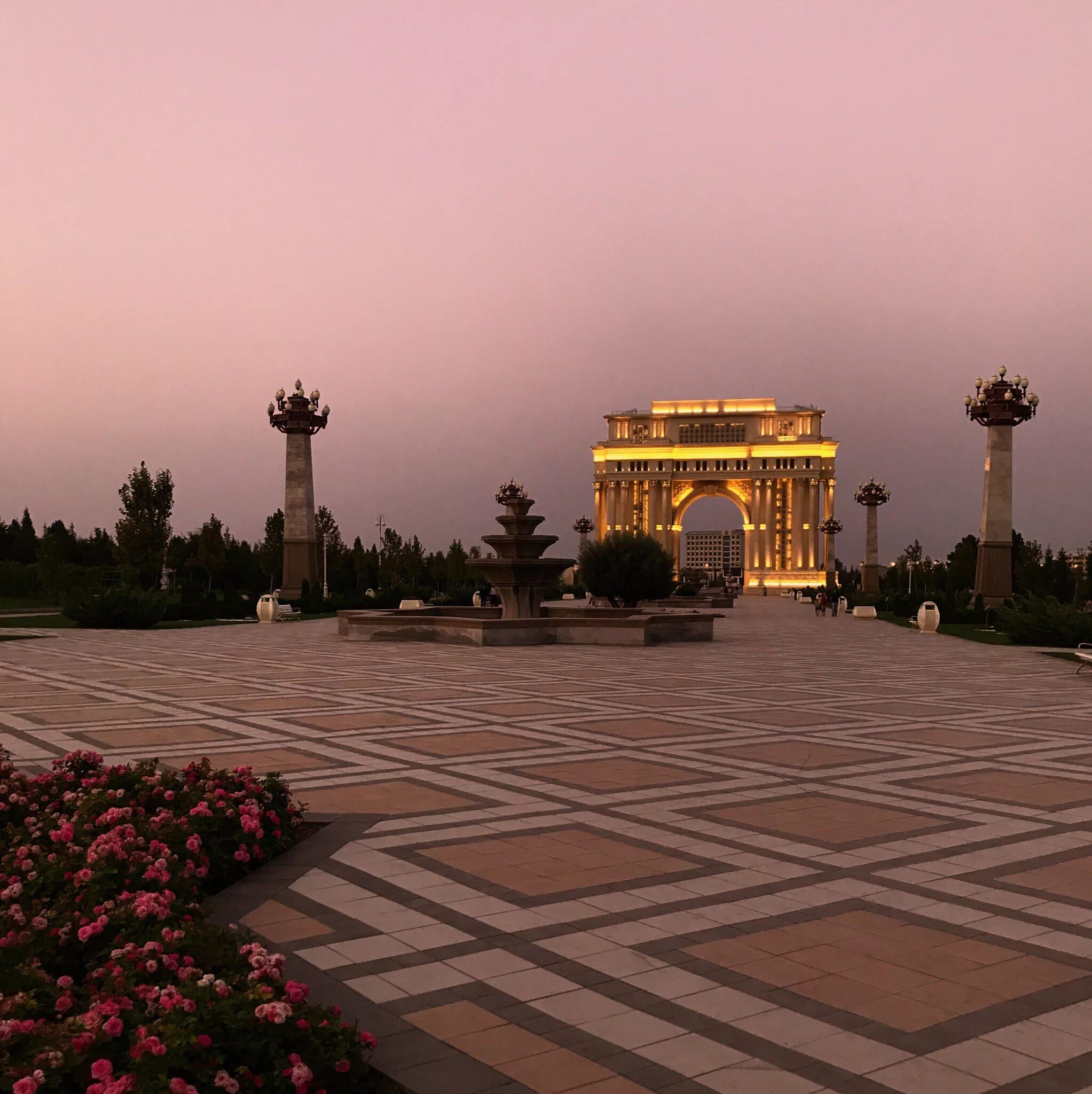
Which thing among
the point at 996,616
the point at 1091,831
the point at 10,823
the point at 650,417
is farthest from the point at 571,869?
the point at 650,417

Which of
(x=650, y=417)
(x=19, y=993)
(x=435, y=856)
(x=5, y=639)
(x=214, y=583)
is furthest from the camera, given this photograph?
(x=650, y=417)

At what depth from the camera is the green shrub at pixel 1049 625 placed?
2292cm

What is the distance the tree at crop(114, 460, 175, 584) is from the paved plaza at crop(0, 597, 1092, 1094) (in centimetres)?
2887

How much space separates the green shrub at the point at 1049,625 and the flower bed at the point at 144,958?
2118 cm

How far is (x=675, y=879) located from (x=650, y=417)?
110 meters

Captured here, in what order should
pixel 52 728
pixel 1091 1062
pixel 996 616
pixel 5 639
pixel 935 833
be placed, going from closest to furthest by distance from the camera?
1. pixel 1091 1062
2. pixel 935 833
3. pixel 52 728
4. pixel 5 639
5. pixel 996 616

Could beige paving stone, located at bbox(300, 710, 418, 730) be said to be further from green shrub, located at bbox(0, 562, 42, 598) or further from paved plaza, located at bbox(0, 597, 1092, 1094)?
green shrub, located at bbox(0, 562, 42, 598)

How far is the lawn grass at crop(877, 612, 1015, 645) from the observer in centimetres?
2539

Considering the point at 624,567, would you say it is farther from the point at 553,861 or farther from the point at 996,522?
the point at 553,861

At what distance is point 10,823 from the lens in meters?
5.36

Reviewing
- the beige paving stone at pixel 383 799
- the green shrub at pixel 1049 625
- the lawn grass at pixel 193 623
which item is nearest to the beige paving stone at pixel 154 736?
the beige paving stone at pixel 383 799

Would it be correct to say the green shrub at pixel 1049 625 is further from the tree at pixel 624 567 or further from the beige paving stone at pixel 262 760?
the beige paving stone at pixel 262 760

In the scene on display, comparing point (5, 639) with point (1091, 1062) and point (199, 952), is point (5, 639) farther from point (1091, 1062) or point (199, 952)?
point (1091, 1062)

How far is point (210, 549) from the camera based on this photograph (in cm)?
6881
